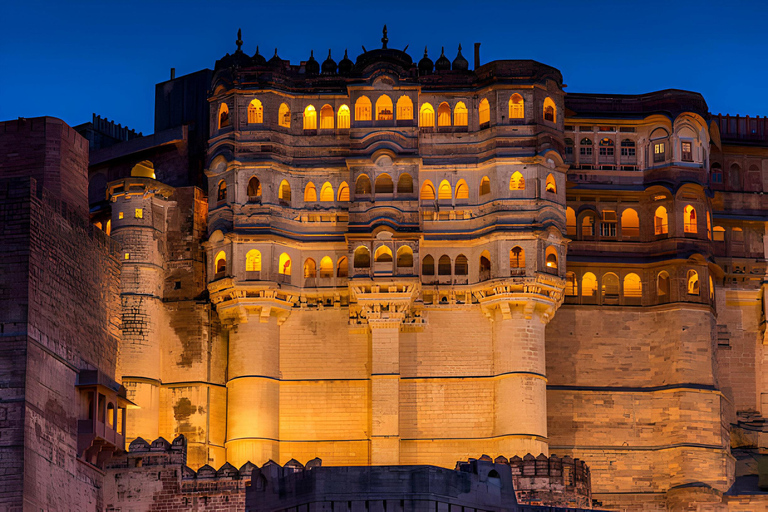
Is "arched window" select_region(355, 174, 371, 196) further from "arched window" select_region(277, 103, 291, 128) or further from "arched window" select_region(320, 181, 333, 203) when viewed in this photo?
"arched window" select_region(277, 103, 291, 128)

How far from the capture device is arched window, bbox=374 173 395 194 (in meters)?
92.0

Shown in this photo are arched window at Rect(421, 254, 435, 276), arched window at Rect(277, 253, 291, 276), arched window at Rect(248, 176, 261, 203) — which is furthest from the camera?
arched window at Rect(421, 254, 435, 276)

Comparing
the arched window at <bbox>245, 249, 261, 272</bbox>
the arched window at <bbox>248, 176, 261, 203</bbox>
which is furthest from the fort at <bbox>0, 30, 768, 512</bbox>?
the arched window at <bbox>248, 176, 261, 203</bbox>

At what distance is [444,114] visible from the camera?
9450 cm

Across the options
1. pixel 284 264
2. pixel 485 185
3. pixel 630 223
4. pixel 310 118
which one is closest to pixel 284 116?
pixel 310 118

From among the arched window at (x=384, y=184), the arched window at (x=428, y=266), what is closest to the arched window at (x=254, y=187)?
the arched window at (x=384, y=184)

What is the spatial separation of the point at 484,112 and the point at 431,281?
8.89 meters

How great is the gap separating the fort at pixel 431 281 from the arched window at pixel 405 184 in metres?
0.12

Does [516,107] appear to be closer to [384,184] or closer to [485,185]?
[485,185]

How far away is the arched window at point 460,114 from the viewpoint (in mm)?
94312

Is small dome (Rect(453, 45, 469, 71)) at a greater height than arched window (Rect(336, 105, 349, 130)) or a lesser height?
greater

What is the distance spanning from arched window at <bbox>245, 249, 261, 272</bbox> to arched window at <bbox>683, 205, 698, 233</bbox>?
22.1 meters

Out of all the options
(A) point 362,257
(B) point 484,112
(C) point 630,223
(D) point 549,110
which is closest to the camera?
(A) point 362,257

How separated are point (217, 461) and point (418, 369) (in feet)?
34.6
